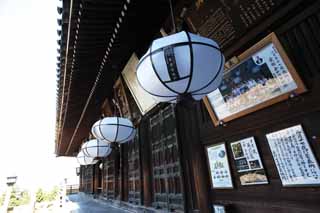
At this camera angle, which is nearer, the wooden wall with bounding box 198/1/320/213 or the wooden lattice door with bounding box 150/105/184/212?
the wooden wall with bounding box 198/1/320/213

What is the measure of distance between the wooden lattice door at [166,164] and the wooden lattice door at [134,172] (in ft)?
2.13

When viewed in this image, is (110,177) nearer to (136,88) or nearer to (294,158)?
(136,88)

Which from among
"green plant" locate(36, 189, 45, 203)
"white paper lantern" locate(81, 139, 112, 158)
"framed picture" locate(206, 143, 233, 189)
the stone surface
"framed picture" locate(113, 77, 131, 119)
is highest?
"framed picture" locate(113, 77, 131, 119)

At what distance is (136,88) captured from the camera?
416 centimetres

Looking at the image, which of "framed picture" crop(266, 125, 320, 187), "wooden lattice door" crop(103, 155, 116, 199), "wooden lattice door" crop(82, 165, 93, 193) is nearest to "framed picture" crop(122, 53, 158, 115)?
"framed picture" crop(266, 125, 320, 187)

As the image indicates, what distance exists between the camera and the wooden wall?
1.52 metres

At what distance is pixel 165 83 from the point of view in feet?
4.99

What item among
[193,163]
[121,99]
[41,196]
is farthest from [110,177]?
[41,196]

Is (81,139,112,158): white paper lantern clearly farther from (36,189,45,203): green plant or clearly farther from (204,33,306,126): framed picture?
(36,189,45,203): green plant

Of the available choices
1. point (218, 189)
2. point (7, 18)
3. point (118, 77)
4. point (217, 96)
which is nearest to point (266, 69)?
point (217, 96)

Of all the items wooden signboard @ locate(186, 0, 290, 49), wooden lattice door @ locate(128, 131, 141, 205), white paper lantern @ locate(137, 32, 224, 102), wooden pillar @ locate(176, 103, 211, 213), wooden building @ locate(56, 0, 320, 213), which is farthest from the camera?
wooden lattice door @ locate(128, 131, 141, 205)

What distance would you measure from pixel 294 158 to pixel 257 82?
696 mm

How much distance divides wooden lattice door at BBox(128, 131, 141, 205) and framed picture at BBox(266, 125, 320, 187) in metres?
3.01

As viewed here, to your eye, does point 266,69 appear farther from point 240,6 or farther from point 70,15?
point 70,15
